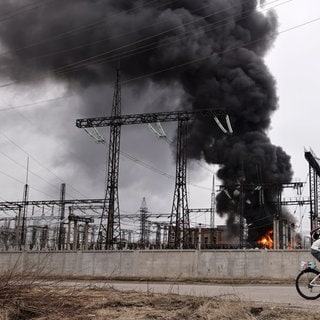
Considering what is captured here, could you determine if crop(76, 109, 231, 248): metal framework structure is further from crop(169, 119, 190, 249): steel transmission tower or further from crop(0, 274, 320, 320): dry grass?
crop(0, 274, 320, 320): dry grass

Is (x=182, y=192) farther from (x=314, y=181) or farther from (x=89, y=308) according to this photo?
(x=89, y=308)

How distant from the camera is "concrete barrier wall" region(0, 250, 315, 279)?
2667 centimetres

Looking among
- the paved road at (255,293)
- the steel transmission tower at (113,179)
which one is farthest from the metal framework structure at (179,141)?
the paved road at (255,293)

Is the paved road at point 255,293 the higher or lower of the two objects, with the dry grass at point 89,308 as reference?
lower

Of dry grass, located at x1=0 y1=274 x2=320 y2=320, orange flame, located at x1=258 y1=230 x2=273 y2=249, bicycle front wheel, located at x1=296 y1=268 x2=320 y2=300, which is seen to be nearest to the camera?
dry grass, located at x1=0 y1=274 x2=320 y2=320

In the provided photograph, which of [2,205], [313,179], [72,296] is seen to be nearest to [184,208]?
[313,179]

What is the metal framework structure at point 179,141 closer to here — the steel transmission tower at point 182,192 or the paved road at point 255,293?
the steel transmission tower at point 182,192

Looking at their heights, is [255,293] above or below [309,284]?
below

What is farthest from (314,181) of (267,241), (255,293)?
(255,293)

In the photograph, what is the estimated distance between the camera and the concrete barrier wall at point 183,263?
26672 mm

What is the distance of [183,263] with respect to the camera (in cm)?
2936

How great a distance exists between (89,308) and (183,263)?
77.2ft

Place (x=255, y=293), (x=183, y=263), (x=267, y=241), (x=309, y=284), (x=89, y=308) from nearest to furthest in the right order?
1. (x=89, y=308)
2. (x=309, y=284)
3. (x=255, y=293)
4. (x=183, y=263)
5. (x=267, y=241)

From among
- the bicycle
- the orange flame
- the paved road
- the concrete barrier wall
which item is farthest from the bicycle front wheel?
the orange flame
